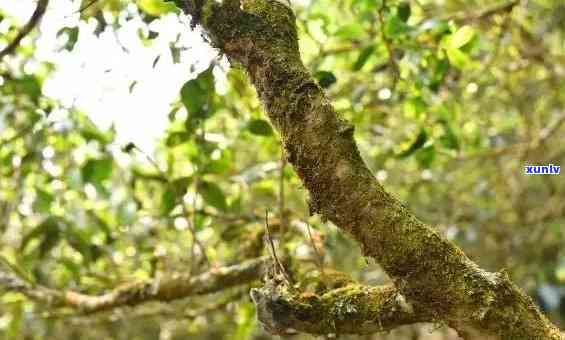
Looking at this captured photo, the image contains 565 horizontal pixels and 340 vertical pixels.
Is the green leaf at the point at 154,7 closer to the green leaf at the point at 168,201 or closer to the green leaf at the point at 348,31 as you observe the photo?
the green leaf at the point at 348,31

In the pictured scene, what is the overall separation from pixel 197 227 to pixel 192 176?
26cm

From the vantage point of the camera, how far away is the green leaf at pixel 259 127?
5.07 feet

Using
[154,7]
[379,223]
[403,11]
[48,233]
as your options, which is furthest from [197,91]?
[48,233]

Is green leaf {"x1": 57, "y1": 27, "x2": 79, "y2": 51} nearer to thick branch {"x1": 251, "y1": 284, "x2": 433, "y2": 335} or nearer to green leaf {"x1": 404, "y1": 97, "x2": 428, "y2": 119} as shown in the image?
thick branch {"x1": 251, "y1": 284, "x2": 433, "y2": 335}

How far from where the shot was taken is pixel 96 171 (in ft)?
5.89

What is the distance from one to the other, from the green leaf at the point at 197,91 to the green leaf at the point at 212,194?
0.31m

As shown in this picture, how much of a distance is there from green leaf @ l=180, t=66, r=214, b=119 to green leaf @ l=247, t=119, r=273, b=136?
0.14 meters

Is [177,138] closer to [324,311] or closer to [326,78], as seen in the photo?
[326,78]

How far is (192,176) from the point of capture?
5.62ft

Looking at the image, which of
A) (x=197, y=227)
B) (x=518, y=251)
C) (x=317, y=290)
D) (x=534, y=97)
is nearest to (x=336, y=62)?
(x=197, y=227)

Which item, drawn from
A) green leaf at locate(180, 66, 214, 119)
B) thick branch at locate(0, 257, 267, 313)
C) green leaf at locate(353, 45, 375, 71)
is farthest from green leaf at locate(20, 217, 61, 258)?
green leaf at locate(353, 45, 375, 71)

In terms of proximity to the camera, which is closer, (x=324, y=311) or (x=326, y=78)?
(x=324, y=311)

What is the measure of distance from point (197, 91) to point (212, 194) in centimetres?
40

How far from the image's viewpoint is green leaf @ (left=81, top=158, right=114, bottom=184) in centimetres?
178
